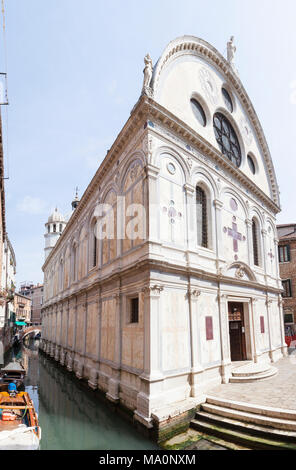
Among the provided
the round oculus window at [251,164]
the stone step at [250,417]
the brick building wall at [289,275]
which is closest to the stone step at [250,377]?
the stone step at [250,417]

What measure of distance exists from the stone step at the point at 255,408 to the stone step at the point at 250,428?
1.35ft

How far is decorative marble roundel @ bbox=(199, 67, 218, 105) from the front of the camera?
14.9m

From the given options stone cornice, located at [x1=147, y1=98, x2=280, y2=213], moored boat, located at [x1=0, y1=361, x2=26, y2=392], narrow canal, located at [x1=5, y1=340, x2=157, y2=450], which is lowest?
narrow canal, located at [x1=5, y1=340, x2=157, y2=450]

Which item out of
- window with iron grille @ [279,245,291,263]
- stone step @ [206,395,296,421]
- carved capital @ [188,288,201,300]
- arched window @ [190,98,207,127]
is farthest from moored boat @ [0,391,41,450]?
window with iron grille @ [279,245,291,263]

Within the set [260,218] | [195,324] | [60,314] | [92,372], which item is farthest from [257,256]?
[60,314]

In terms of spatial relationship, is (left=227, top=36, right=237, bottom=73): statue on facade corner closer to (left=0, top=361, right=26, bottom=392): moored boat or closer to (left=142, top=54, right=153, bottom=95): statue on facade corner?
(left=142, top=54, right=153, bottom=95): statue on facade corner

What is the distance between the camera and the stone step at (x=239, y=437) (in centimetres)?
728

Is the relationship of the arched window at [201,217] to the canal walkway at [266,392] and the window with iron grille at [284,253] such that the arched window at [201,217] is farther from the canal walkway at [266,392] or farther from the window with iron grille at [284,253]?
the window with iron grille at [284,253]

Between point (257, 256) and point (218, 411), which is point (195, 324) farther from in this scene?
point (257, 256)

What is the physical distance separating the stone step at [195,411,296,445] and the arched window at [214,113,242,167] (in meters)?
12.0

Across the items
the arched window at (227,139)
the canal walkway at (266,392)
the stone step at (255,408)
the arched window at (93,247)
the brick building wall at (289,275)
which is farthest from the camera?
the brick building wall at (289,275)

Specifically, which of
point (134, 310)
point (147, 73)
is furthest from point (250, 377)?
point (147, 73)

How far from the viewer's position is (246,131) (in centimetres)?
1831

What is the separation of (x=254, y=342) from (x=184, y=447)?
779cm
